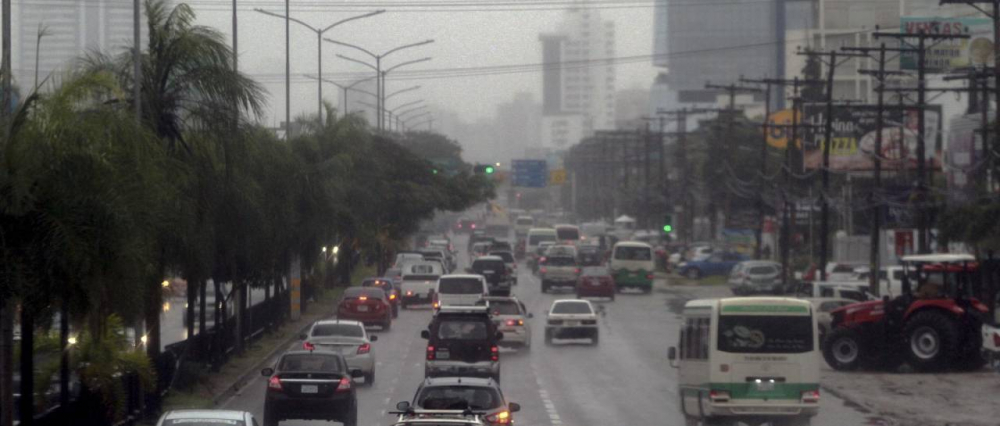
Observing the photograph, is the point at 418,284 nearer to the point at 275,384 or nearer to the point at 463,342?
the point at 463,342

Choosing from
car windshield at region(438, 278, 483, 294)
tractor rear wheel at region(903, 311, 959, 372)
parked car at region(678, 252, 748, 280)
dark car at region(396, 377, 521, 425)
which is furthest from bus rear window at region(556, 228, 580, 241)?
dark car at region(396, 377, 521, 425)

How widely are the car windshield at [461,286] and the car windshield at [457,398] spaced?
91.3ft

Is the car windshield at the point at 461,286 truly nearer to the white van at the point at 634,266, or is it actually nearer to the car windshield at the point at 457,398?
the white van at the point at 634,266

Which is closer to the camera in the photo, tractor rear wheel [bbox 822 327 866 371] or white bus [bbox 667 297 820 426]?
white bus [bbox 667 297 820 426]

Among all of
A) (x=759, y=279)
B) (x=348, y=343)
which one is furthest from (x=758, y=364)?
(x=759, y=279)

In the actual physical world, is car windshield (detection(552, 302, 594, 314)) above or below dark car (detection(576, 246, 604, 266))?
below

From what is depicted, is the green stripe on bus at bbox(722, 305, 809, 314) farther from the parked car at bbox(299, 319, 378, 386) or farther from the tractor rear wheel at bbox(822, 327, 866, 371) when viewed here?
the tractor rear wheel at bbox(822, 327, 866, 371)

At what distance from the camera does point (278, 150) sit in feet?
107

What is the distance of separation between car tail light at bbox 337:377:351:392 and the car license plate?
656cm

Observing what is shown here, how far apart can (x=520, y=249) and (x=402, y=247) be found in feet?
59.9

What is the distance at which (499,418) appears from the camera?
18156 millimetres

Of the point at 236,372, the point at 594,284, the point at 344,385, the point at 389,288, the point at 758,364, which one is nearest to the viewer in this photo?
the point at 758,364

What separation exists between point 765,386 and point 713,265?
55.4 metres

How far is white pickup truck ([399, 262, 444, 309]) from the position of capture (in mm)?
56312
